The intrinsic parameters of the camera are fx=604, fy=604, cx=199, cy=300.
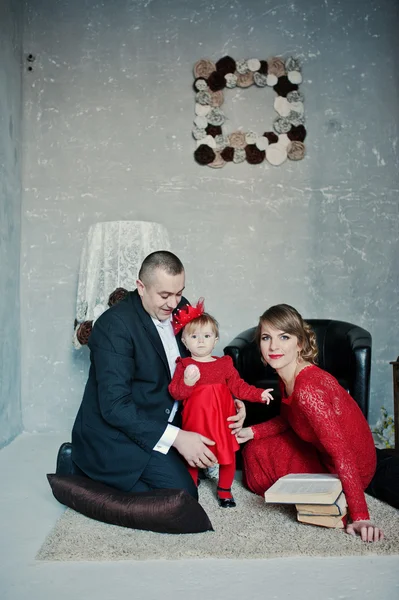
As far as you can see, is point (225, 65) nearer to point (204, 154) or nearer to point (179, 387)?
point (204, 154)

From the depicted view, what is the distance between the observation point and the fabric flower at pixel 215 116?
4.30 m

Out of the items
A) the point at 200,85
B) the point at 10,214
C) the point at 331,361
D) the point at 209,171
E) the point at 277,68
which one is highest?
the point at 277,68

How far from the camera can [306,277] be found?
14.4 feet

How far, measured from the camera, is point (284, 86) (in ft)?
14.2

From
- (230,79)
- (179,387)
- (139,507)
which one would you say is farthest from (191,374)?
(230,79)

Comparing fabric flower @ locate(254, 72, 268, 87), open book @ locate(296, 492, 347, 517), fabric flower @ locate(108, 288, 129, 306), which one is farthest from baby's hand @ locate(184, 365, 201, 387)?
fabric flower @ locate(254, 72, 268, 87)

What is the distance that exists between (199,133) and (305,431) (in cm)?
251

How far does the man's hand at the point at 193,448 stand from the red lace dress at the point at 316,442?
390 mm

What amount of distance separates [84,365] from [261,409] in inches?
60.2

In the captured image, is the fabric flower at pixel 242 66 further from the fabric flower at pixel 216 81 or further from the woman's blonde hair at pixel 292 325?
the woman's blonde hair at pixel 292 325

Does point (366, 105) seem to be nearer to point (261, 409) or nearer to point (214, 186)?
point (214, 186)

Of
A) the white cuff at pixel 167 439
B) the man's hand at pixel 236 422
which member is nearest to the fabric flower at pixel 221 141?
the man's hand at pixel 236 422

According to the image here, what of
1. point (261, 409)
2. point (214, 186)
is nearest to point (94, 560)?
point (261, 409)

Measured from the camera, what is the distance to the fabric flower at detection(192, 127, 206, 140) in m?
4.31
